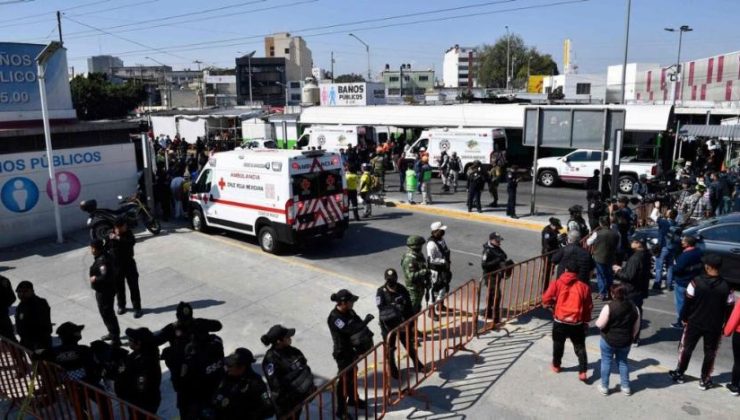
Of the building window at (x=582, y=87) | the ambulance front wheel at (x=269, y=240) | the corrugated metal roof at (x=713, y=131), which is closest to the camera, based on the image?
the ambulance front wheel at (x=269, y=240)

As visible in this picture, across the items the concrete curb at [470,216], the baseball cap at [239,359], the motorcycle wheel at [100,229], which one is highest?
the baseball cap at [239,359]

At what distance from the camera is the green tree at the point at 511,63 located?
114m

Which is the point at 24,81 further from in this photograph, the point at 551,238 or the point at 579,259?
the point at 579,259

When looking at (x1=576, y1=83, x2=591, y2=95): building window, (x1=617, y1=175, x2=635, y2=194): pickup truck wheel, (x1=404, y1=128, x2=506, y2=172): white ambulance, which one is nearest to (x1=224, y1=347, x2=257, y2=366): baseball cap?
(x1=617, y1=175, x2=635, y2=194): pickup truck wheel

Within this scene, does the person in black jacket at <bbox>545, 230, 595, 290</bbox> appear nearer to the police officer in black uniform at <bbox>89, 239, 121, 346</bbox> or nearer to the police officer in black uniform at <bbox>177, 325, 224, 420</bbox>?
the police officer in black uniform at <bbox>177, 325, 224, 420</bbox>

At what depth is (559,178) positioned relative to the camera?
2303 cm

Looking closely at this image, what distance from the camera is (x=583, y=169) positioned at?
72.8 feet

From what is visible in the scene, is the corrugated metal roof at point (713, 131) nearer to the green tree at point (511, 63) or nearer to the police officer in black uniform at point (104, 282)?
the police officer in black uniform at point (104, 282)

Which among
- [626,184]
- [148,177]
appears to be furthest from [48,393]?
[626,184]

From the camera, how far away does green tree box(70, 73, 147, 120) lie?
227 feet

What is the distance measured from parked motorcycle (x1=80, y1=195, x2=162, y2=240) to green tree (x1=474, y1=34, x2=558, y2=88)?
105507 mm

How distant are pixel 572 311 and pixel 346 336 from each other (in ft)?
8.91

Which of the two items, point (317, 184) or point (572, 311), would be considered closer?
point (572, 311)

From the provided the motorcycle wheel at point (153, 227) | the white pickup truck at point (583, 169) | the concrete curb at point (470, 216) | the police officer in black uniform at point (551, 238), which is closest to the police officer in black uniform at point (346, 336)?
the police officer in black uniform at point (551, 238)
